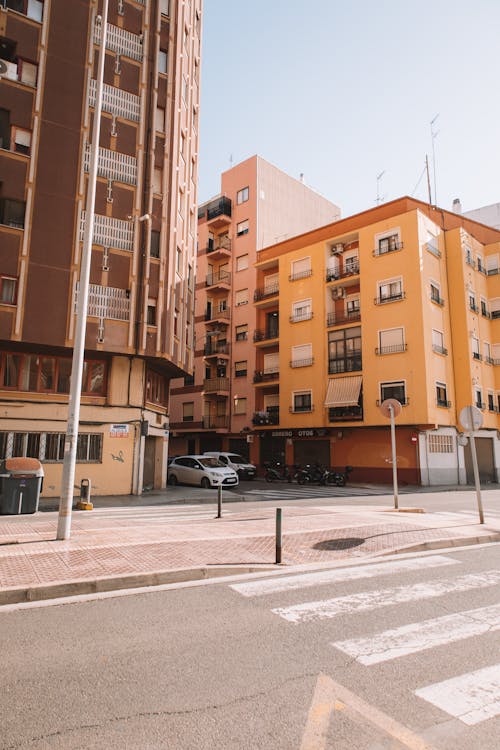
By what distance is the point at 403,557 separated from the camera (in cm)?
789

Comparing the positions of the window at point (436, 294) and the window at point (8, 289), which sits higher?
the window at point (436, 294)

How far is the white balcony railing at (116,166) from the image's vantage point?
790 inches

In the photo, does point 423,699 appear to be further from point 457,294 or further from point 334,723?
point 457,294

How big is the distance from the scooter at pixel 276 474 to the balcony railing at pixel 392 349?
940 cm

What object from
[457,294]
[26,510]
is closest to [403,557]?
[26,510]

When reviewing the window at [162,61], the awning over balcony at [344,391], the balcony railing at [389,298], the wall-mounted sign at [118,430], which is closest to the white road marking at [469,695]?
the wall-mounted sign at [118,430]

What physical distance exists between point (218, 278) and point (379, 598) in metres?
39.6

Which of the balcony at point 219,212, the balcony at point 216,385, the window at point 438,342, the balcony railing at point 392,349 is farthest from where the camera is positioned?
the balcony at point 219,212

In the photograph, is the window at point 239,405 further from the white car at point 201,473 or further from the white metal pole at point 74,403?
the white metal pole at point 74,403

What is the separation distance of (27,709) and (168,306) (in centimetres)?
1847

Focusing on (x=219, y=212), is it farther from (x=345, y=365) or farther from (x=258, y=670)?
(x=258, y=670)

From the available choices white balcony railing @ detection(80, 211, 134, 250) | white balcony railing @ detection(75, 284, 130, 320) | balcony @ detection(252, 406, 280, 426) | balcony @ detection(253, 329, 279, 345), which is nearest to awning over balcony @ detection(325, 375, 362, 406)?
balcony @ detection(252, 406, 280, 426)

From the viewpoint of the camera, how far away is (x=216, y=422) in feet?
134

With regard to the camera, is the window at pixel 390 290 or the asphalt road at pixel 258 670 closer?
the asphalt road at pixel 258 670
